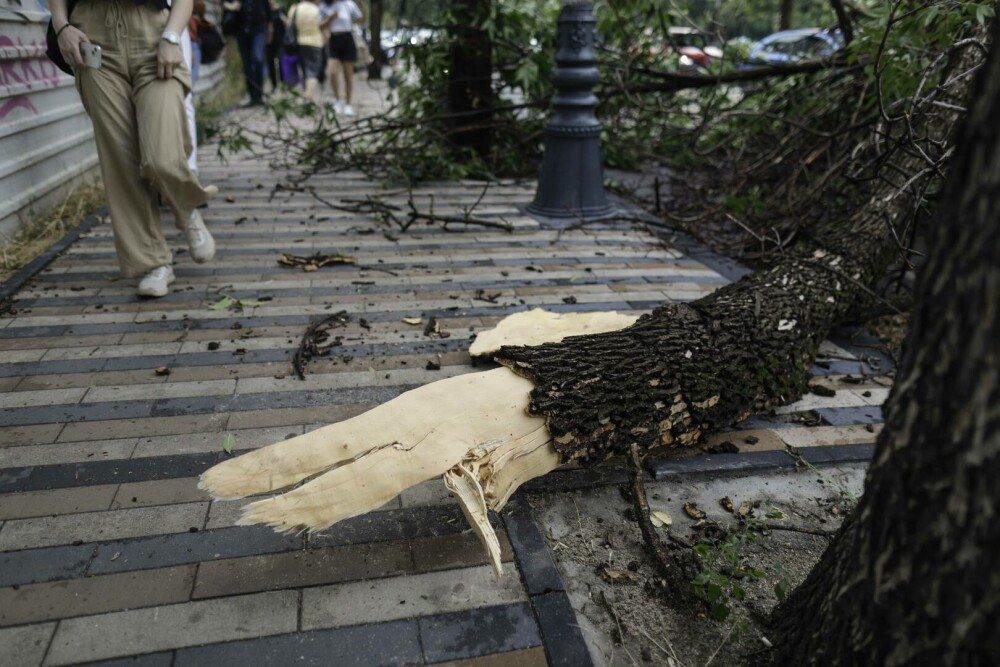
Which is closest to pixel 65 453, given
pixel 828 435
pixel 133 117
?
pixel 133 117

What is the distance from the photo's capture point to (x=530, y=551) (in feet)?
7.23

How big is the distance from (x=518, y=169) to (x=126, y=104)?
4.46 meters

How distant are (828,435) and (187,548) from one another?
7.86 ft

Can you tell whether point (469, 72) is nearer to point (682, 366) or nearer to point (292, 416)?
point (292, 416)

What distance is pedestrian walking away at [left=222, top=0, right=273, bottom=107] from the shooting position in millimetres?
11398

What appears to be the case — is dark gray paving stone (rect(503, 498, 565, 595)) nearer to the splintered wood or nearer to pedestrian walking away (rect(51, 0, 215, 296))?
the splintered wood

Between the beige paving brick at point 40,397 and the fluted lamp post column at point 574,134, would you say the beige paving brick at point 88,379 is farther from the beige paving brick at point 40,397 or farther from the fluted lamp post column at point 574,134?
the fluted lamp post column at point 574,134

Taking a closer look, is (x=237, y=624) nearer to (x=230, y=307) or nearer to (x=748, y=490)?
(x=748, y=490)

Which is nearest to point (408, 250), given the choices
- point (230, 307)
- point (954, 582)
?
point (230, 307)

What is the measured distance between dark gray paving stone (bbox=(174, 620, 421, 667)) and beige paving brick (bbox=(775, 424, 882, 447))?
1767mm

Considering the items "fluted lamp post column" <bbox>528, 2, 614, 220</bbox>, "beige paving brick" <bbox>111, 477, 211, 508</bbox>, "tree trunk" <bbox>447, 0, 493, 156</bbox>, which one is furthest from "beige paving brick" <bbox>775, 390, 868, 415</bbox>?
"tree trunk" <bbox>447, 0, 493, 156</bbox>

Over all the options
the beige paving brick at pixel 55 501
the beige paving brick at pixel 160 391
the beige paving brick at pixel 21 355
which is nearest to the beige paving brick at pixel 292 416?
the beige paving brick at pixel 160 391

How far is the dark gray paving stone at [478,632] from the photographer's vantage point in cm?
185

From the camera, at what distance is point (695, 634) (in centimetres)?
195
